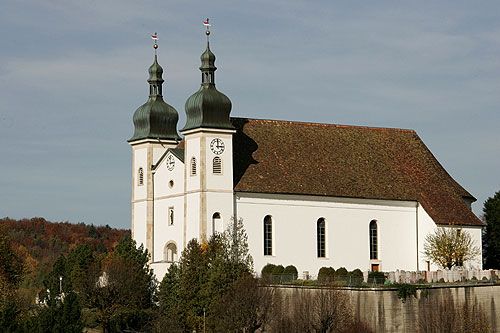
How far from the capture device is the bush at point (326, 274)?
3332 inches

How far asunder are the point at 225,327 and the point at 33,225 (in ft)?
355

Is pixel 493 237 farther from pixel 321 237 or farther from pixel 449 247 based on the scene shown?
pixel 321 237

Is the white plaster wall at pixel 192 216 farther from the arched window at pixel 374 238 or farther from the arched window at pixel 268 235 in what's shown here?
the arched window at pixel 374 238

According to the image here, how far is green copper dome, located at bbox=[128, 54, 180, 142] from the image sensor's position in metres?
99.2

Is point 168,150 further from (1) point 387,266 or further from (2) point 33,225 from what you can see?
(2) point 33,225

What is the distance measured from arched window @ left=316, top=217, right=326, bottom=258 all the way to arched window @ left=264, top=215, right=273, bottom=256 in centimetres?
356

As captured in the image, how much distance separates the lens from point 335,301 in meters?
77.8

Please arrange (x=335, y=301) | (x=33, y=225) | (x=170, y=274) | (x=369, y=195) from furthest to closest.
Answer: (x=33, y=225) < (x=369, y=195) < (x=170, y=274) < (x=335, y=301)

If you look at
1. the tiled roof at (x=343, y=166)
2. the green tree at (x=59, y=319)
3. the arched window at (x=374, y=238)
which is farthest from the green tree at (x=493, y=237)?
the green tree at (x=59, y=319)

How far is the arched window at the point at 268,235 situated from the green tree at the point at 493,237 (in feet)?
60.1

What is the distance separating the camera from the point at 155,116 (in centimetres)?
9919

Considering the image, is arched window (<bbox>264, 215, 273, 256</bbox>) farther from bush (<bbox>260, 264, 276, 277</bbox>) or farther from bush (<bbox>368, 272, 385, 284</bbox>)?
bush (<bbox>368, 272, 385, 284</bbox>)

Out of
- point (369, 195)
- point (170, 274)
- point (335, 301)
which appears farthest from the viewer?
point (369, 195)

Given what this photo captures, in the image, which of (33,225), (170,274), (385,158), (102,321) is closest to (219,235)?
(170,274)
